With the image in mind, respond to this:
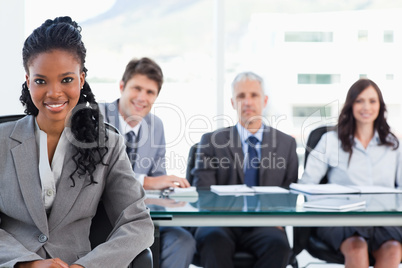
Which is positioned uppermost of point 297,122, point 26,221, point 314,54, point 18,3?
point 18,3

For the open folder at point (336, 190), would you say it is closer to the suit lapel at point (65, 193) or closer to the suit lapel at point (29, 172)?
the suit lapel at point (65, 193)

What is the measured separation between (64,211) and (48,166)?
0.17 metres

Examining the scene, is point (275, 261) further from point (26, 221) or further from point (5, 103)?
point (5, 103)

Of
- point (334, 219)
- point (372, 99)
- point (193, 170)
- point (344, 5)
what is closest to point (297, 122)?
point (344, 5)

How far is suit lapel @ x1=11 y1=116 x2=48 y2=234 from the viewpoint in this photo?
A: 1604mm

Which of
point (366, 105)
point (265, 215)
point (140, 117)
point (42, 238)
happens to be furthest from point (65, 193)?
point (366, 105)

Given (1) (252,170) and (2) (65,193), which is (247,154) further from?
(2) (65,193)

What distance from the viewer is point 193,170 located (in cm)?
313

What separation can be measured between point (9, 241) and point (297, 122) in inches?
163

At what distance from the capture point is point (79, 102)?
5.98 feet

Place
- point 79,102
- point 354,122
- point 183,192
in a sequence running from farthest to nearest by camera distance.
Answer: point 354,122, point 183,192, point 79,102

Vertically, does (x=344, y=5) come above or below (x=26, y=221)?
above

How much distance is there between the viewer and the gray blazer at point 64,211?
1.59 m

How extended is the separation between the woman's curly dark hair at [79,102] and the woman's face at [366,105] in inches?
76.8
